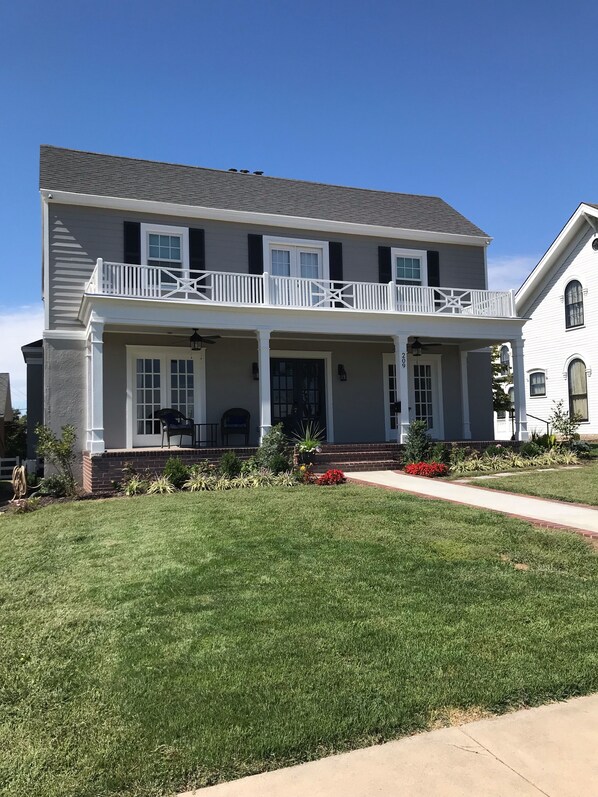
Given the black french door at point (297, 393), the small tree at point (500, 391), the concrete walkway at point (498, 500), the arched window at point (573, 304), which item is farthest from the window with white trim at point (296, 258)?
the arched window at point (573, 304)

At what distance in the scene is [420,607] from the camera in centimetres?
437

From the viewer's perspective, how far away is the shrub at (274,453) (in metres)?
11.9

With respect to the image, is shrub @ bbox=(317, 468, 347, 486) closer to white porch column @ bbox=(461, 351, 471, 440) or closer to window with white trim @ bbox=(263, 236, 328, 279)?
window with white trim @ bbox=(263, 236, 328, 279)

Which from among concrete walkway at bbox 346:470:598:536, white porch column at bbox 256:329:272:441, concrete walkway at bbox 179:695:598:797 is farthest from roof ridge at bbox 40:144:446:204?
concrete walkway at bbox 179:695:598:797

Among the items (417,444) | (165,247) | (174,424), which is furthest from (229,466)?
(165,247)

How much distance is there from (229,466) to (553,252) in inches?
643

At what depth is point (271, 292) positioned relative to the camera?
1387cm

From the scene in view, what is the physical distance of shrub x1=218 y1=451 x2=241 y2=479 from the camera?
11.6 m

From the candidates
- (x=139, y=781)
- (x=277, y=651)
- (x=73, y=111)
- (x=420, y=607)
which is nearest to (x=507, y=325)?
(x=73, y=111)

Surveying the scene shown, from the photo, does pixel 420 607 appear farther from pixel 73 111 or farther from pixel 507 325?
pixel 507 325

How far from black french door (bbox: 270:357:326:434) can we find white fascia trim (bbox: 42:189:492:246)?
361 cm

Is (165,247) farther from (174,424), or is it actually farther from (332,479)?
(332,479)

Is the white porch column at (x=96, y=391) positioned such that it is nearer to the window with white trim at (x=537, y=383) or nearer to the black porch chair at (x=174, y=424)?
the black porch chair at (x=174, y=424)

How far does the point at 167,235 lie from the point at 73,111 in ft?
11.5
